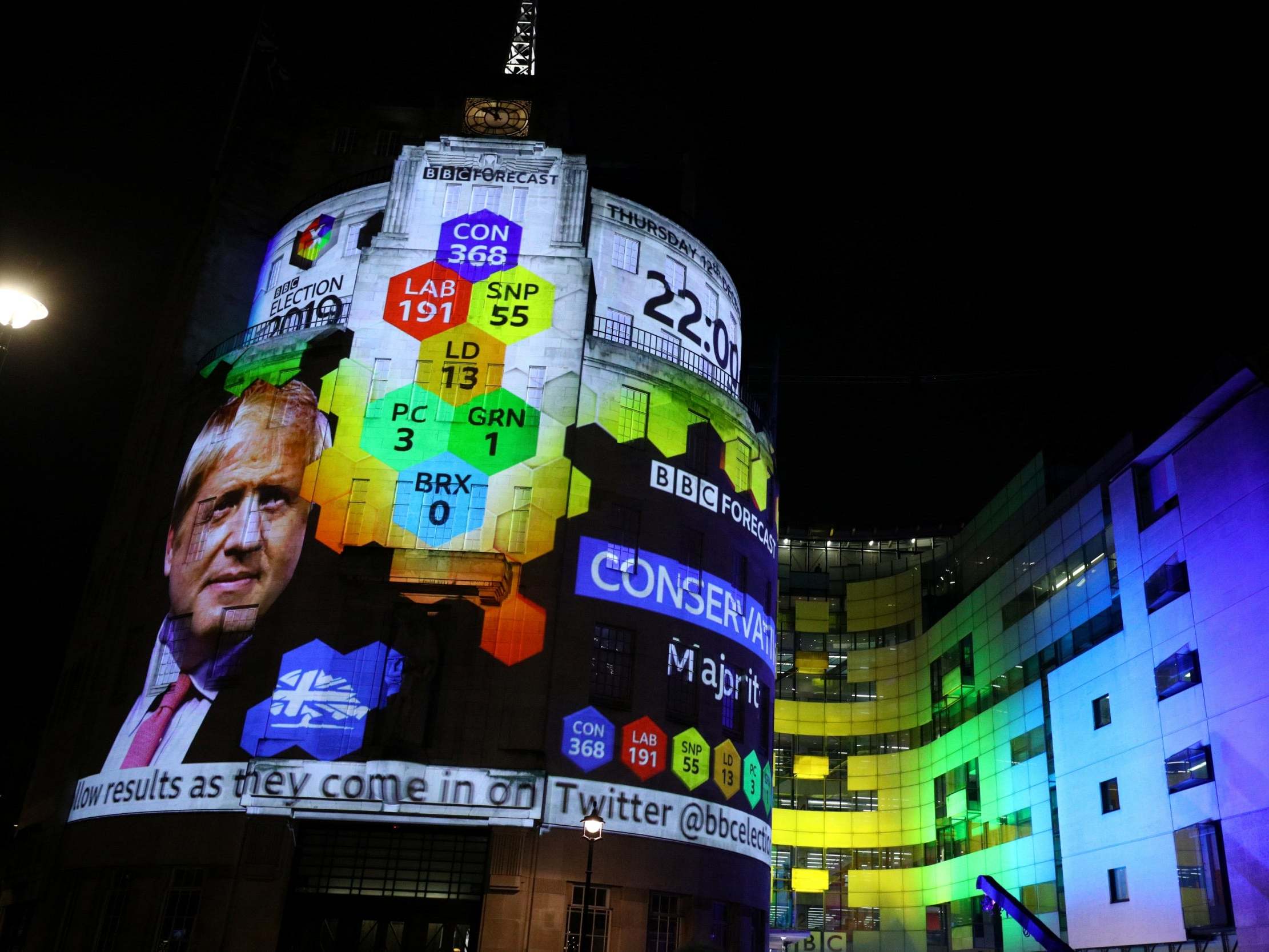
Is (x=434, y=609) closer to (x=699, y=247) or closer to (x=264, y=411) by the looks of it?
(x=264, y=411)

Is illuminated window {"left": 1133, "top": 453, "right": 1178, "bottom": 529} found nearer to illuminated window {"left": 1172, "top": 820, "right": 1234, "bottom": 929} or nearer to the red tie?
illuminated window {"left": 1172, "top": 820, "right": 1234, "bottom": 929}

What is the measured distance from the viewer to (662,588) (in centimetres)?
4372

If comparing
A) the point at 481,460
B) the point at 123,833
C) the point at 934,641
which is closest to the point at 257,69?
the point at 481,460

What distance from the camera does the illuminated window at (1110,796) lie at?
51.1m

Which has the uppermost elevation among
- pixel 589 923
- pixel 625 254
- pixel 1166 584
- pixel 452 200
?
pixel 452 200

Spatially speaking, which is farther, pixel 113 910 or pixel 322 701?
pixel 322 701

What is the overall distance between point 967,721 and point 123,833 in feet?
172

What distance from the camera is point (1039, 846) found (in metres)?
58.9

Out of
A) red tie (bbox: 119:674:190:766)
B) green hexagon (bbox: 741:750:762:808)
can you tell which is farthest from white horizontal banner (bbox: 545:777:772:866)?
red tie (bbox: 119:674:190:766)

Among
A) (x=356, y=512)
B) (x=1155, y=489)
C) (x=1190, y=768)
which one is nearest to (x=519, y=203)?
(x=356, y=512)

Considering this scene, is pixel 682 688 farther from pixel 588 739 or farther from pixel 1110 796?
pixel 1110 796

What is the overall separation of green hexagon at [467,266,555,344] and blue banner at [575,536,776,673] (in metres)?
10.0

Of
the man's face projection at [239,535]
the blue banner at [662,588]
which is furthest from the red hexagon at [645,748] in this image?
the man's face projection at [239,535]

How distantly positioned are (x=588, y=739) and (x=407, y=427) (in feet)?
48.3
